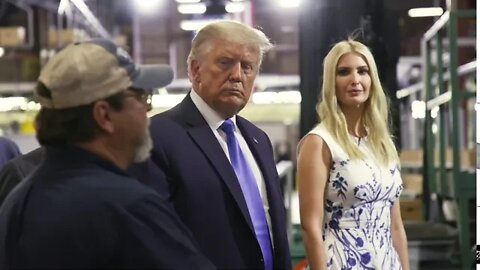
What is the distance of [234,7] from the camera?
1806 mm

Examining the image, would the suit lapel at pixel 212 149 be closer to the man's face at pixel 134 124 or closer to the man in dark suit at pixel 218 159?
the man in dark suit at pixel 218 159

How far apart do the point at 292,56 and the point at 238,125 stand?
80cm

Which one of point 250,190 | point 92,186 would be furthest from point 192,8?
point 92,186

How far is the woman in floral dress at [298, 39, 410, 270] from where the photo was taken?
1588mm

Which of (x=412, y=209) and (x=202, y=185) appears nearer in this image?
(x=202, y=185)

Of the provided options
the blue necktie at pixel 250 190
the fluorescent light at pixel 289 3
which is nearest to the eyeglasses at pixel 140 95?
the blue necktie at pixel 250 190

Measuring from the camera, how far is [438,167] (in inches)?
112

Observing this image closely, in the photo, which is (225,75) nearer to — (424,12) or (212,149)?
(212,149)

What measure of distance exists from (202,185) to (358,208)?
423 millimetres

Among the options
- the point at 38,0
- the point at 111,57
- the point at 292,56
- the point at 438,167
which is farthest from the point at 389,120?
the point at 38,0

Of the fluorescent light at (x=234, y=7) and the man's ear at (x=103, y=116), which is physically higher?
the fluorescent light at (x=234, y=7)

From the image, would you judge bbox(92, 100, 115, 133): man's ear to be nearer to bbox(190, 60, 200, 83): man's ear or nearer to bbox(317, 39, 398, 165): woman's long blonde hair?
bbox(190, 60, 200, 83): man's ear

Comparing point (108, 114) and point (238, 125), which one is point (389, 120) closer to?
point (238, 125)

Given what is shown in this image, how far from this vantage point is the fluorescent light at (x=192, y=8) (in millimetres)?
1740
